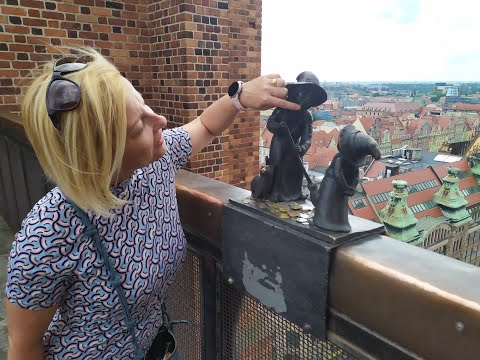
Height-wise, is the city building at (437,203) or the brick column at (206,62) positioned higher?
the brick column at (206,62)

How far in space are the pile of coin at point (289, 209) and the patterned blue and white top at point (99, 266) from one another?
30 centimetres

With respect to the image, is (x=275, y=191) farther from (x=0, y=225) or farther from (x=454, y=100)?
(x=454, y=100)

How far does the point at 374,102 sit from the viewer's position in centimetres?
5312

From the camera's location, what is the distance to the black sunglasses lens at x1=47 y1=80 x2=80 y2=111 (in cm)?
80

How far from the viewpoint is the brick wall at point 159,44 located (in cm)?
322

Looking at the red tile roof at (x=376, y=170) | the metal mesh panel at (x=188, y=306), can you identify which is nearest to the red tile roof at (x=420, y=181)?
the red tile roof at (x=376, y=170)

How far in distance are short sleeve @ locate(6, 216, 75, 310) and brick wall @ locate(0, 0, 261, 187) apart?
269 centimetres

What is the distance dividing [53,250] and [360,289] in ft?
2.30

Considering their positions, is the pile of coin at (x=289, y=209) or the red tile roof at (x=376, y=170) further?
the red tile roof at (x=376, y=170)

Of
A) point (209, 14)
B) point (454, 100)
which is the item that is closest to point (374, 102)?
point (454, 100)

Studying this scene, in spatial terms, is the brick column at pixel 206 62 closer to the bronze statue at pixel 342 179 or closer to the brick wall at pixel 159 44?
the brick wall at pixel 159 44

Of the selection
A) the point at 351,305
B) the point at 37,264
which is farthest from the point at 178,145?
the point at 351,305

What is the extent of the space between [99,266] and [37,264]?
147 mm

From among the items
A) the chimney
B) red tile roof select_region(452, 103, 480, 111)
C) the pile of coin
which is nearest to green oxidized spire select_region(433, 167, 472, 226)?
the chimney
